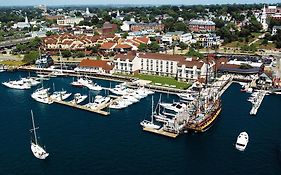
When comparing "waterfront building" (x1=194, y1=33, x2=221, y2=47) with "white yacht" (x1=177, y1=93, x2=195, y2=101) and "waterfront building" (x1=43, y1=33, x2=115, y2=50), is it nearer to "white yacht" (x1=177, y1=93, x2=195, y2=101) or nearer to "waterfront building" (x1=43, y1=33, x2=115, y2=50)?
"waterfront building" (x1=43, y1=33, x2=115, y2=50)

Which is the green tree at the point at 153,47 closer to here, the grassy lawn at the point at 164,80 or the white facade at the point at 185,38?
the white facade at the point at 185,38

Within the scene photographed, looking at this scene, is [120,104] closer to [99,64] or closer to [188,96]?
[188,96]

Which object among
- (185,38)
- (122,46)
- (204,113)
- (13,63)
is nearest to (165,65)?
(204,113)

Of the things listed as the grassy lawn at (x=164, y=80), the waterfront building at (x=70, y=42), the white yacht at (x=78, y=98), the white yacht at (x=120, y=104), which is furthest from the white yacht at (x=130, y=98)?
the waterfront building at (x=70, y=42)

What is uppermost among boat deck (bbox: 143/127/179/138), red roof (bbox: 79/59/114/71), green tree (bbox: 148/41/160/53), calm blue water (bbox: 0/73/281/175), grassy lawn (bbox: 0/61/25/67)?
green tree (bbox: 148/41/160/53)

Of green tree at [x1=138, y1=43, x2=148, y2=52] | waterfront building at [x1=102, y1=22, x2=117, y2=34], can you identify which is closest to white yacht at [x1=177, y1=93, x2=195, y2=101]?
green tree at [x1=138, y1=43, x2=148, y2=52]

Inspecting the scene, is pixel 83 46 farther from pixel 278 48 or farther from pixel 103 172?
pixel 103 172
